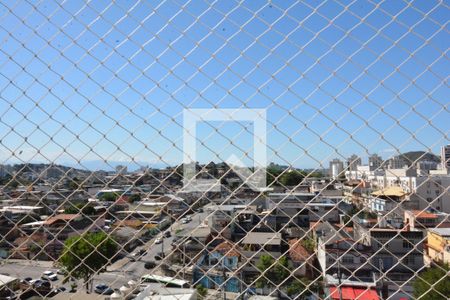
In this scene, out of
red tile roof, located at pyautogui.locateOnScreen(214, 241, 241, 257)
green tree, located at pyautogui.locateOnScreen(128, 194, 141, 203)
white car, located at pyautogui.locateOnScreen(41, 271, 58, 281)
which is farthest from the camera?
white car, located at pyautogui.locateOnScreen(41, 271, 58, 281)

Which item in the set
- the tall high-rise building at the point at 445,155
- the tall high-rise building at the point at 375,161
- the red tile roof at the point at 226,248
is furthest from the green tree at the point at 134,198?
the tall high-rise building at the point at 445,155

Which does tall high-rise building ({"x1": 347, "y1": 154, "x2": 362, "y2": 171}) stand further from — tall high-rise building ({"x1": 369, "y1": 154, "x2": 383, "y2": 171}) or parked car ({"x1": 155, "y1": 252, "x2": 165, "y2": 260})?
parked car ({"x1": 155, "y1": 252, "x2": 165, "y2": 260})

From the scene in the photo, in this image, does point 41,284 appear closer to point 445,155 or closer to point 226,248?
point 226,248

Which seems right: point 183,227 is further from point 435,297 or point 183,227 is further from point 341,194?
point 435,297

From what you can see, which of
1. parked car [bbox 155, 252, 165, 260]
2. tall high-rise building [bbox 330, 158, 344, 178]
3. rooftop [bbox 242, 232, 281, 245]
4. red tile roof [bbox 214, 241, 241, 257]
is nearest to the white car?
parked car [bbox 155, 252, 165, 260]

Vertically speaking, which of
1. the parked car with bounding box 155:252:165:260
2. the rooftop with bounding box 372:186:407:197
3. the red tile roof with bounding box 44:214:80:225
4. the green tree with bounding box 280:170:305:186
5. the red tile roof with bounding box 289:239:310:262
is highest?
the green tree with bounding box 280:170:305:186

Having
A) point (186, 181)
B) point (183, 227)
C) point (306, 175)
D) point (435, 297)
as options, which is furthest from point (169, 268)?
point (435, 297)
